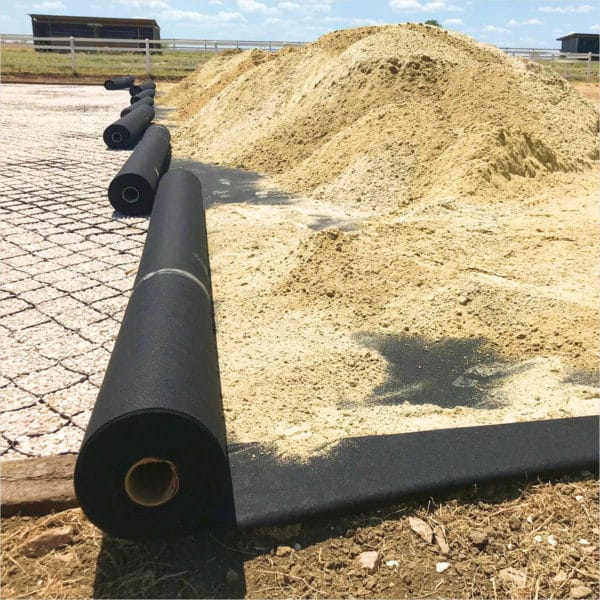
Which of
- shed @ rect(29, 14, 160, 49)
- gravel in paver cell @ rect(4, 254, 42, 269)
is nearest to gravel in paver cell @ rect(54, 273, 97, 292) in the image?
gravel in paver cell @ rect(4, 254, 42, 269)

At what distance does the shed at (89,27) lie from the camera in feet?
165

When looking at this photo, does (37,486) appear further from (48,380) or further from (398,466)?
(398,466)

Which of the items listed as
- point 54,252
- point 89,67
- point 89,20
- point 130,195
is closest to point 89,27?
point 89,20

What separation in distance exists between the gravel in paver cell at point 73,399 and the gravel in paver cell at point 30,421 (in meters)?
0.05

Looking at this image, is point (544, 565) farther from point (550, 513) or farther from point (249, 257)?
point (249, 257)

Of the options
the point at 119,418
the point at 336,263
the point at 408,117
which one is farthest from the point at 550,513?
the point at 408,117

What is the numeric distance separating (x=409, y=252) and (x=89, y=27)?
5367 cm

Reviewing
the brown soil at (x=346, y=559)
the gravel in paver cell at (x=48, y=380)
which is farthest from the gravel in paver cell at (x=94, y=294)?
the brown soil at (x=346, y=559)

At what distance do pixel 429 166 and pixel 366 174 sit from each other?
34.7 inches

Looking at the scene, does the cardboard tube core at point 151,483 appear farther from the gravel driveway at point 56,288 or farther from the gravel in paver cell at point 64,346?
the gravel in paver cell at point 64,346

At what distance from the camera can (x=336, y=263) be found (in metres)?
5.34

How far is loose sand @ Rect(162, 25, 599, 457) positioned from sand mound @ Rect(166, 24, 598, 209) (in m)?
0.04

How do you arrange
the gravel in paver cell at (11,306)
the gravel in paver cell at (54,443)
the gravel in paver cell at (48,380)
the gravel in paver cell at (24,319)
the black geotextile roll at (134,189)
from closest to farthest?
the gravel in paver cell at (54,443), the gravel in paver cell at (48,380), the gravel in paver cell at (24,319), the gravel in paver cell at (11,306), the black geotextile roll at (134,189)

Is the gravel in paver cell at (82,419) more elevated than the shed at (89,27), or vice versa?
the shed at (89,27)
